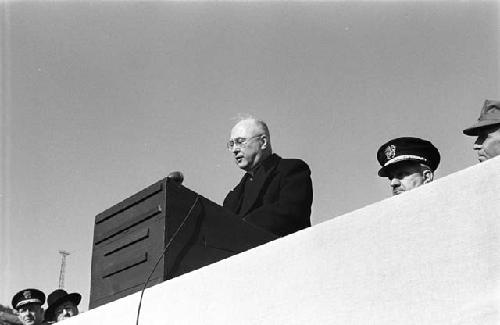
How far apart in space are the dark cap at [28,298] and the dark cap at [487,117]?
14.1 feet

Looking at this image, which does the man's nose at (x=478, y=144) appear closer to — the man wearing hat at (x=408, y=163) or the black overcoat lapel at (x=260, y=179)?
the man wearing hat at (x=408, y=163)

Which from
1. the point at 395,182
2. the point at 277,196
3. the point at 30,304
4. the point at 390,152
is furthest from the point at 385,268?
the point at 30,304

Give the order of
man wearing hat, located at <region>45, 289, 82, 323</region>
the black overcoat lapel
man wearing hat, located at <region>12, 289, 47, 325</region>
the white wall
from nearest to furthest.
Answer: the white wall
the black overcoat lapel
man wearing hat, located at <region>45, 289, 82, 323</region>
man wearing hat, located at <region>12, 289, 47, 325</region>

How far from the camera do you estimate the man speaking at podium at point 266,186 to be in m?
3.36

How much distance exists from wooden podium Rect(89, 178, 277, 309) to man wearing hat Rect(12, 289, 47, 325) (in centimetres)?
334

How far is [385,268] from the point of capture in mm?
1730

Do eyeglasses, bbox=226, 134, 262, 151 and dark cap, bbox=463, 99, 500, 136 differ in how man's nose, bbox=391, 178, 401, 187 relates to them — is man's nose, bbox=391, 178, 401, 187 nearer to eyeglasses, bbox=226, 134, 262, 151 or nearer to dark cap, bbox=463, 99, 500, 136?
dark cap, bbox=463, 99, 500, 136

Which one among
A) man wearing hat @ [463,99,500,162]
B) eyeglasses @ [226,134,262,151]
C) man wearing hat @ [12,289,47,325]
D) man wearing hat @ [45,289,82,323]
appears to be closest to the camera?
man wearing hat @ [463,99,500,162]

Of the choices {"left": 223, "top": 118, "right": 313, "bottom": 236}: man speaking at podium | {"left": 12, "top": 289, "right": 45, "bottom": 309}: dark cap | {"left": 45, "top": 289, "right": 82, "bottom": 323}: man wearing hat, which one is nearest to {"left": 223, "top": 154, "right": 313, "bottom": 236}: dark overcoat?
{"left": 223, "top": 118, "right": 313, "bottom": 236}: man speaking at podium

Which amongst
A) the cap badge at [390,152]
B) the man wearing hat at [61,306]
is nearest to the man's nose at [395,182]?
the cap badge at [390,152]

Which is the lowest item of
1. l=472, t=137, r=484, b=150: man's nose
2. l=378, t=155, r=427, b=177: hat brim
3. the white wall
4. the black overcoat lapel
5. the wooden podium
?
the white wall

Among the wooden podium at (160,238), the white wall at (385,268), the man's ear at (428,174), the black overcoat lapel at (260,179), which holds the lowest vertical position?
the white wall at (385,268)

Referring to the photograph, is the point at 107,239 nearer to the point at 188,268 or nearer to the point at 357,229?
the point at 188,268

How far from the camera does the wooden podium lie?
2545 mm
